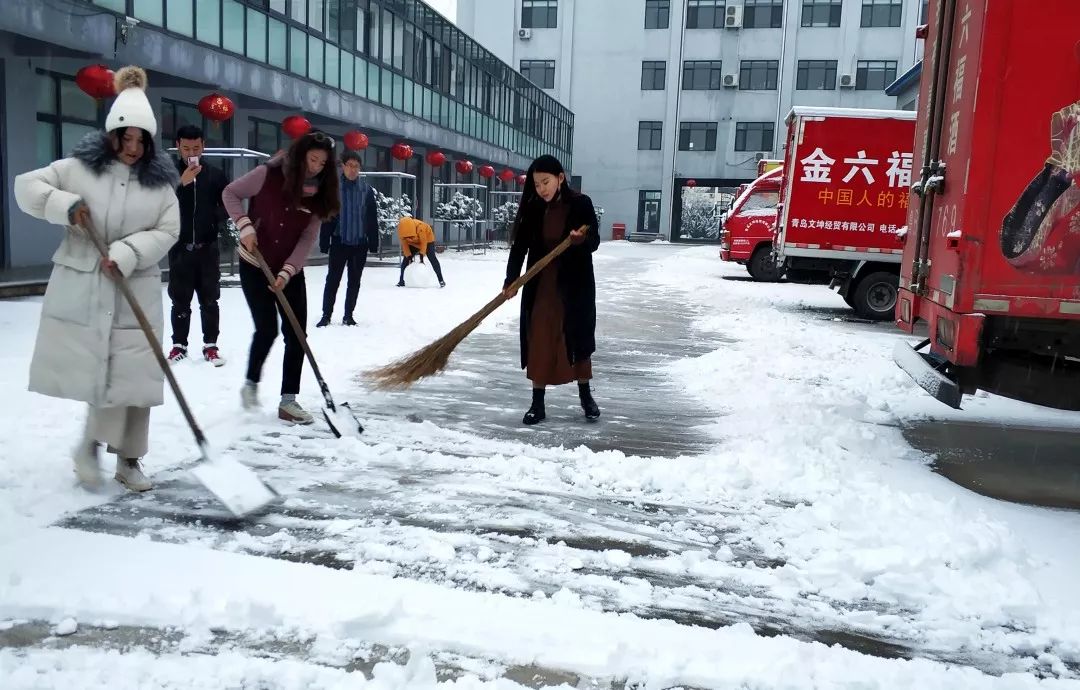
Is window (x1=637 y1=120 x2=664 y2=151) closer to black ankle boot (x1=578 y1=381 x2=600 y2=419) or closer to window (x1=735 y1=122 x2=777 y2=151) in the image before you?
window (x1=735 y1=122 x2=777 y2=151)

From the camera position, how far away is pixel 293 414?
5598 mm

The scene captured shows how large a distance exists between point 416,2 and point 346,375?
2163cm

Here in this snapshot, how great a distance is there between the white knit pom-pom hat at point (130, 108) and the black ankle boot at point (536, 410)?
114 inches

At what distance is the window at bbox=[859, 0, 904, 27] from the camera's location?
44.9m

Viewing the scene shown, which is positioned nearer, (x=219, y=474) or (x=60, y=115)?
(x=219, y=474)

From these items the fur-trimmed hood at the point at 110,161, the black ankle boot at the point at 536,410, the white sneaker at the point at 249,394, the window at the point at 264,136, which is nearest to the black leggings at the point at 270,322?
the white sneaker at the point at 249,394

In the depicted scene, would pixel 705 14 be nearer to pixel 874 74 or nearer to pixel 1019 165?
pixel 874 74

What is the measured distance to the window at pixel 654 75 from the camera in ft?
160

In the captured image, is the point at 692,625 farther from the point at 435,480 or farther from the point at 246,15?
the point at 246,15

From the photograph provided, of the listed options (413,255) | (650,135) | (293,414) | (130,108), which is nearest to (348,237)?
(293,414)

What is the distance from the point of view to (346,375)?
7258 mm

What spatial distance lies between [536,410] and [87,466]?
9.11 ft

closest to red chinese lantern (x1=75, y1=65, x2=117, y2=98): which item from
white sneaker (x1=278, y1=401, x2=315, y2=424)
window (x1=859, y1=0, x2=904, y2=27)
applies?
white sneaker (x1=278, y1=401, x2=315, y2=424)

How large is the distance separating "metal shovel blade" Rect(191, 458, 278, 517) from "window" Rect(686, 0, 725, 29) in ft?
158
